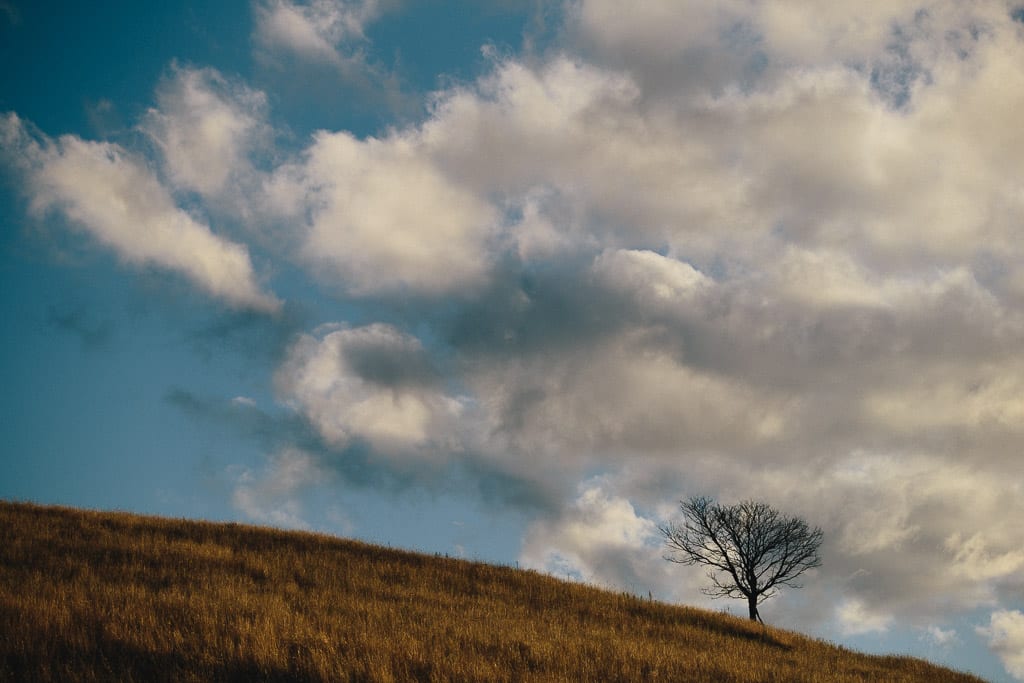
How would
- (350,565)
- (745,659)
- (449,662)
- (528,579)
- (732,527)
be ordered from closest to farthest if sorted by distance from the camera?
(449,662)
(745,659)
(350,565)
(528,579)
(732,527)

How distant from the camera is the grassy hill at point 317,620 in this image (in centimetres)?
1089

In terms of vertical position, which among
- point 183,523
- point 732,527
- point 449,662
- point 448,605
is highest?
→ point 732,527

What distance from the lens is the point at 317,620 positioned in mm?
13945

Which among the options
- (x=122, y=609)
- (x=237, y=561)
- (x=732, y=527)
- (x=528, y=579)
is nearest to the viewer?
(x=122, y=609)

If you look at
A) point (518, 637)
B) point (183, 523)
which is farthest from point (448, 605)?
point (183, 523)

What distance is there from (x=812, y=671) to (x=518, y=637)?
746cm

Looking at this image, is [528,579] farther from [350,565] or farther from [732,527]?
[732,527]

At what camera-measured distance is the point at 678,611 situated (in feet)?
75.8

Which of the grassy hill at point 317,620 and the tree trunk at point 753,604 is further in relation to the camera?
the tree trunk at point 753,604

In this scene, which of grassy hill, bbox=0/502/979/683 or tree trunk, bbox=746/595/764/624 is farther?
tree trunk, bbox=746/595/764/624

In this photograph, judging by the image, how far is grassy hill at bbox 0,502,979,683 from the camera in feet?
35.7

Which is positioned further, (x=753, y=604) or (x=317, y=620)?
(x=753, y=604)

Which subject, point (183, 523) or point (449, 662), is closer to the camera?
point (449, 662)

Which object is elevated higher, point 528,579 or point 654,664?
point 528,579
